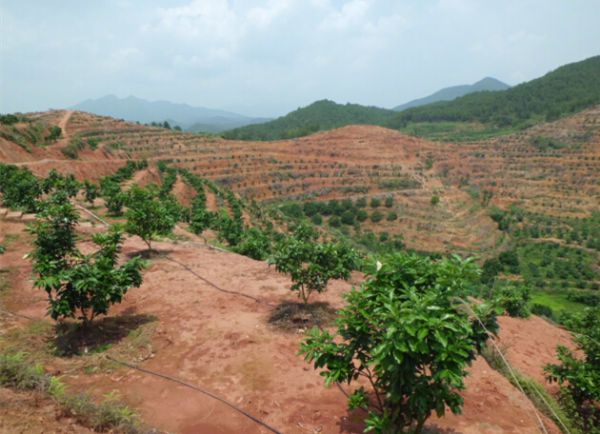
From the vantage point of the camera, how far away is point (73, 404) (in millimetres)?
4230

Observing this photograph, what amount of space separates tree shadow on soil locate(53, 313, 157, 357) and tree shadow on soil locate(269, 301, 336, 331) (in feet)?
9.21

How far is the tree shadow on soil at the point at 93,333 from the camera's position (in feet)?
21.7

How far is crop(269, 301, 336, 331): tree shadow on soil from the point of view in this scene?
307 inches

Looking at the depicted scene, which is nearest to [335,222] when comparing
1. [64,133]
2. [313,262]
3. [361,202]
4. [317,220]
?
[317,220]

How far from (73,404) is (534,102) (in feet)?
379

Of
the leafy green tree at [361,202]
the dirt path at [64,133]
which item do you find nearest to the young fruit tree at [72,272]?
the dirt path at [64,133]

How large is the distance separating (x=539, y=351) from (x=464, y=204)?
37.4 m

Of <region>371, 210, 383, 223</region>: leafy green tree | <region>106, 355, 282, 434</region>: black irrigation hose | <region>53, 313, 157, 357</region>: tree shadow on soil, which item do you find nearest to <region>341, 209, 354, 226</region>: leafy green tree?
<region>371, 210, 383, 223</region>: leafy green tree

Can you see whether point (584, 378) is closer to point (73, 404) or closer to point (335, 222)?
point (73, 404)

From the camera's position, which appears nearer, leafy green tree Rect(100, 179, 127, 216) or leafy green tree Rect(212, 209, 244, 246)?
leafy green tree Rect(100, 179, 127, 216)

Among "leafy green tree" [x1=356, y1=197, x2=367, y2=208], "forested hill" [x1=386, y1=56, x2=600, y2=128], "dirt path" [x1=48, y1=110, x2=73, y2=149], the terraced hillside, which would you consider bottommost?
"leafy green tree" [x1=356, y1=197, x2=367, y2=208]

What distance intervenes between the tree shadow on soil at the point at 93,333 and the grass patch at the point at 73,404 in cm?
181

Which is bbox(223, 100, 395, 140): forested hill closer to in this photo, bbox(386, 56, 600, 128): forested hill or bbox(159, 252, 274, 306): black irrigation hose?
bbox(386, 56, 600, 128): forested hill

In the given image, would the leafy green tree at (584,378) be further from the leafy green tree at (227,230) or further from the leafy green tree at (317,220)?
the leafy green tree at (317,220)
